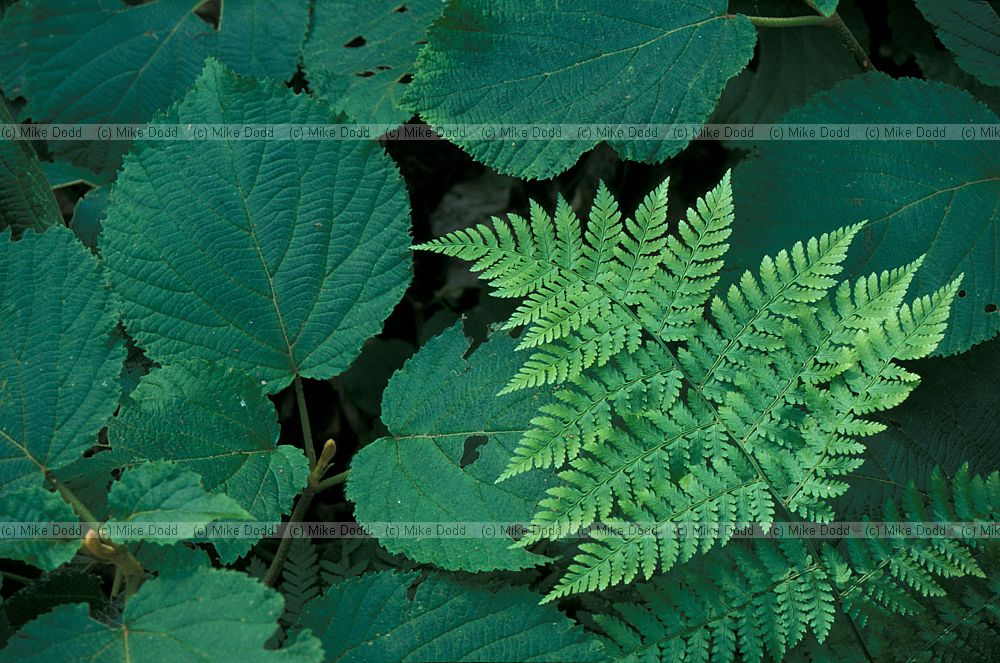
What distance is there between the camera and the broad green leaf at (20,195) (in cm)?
189

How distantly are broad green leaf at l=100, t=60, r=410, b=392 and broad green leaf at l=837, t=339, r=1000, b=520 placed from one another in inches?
43.1

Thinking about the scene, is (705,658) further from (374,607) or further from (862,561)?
(374,607)

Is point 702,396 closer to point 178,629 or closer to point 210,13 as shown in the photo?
point 178,629

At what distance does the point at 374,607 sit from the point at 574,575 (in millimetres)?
395

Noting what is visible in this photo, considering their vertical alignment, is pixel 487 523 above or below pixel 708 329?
below

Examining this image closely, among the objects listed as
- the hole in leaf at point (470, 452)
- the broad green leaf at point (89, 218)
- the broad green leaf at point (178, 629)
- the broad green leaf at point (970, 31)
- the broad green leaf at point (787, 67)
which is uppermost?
the broad green leaf at point (970, 31)

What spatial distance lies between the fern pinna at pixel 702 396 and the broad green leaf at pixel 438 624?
4.4 inches

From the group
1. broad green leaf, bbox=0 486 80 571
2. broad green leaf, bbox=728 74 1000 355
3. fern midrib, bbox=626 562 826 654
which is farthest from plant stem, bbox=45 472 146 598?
broad green leaf, bbox=728 74 1000 355

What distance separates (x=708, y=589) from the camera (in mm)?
1514

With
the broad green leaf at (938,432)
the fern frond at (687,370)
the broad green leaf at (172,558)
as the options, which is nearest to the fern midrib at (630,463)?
the fern frond at (687,370)

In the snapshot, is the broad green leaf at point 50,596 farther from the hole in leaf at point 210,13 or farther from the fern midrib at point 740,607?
the hole in leaf at point 210,13

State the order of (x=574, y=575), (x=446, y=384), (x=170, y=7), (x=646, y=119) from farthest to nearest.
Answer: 1. (x=170, y=7)
2. (x=646, y=119)
3. (x=446, y=384)
4. (x=574, y=575)

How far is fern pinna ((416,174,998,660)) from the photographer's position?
147cm

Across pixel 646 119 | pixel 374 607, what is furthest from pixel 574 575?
pixel 646 119
